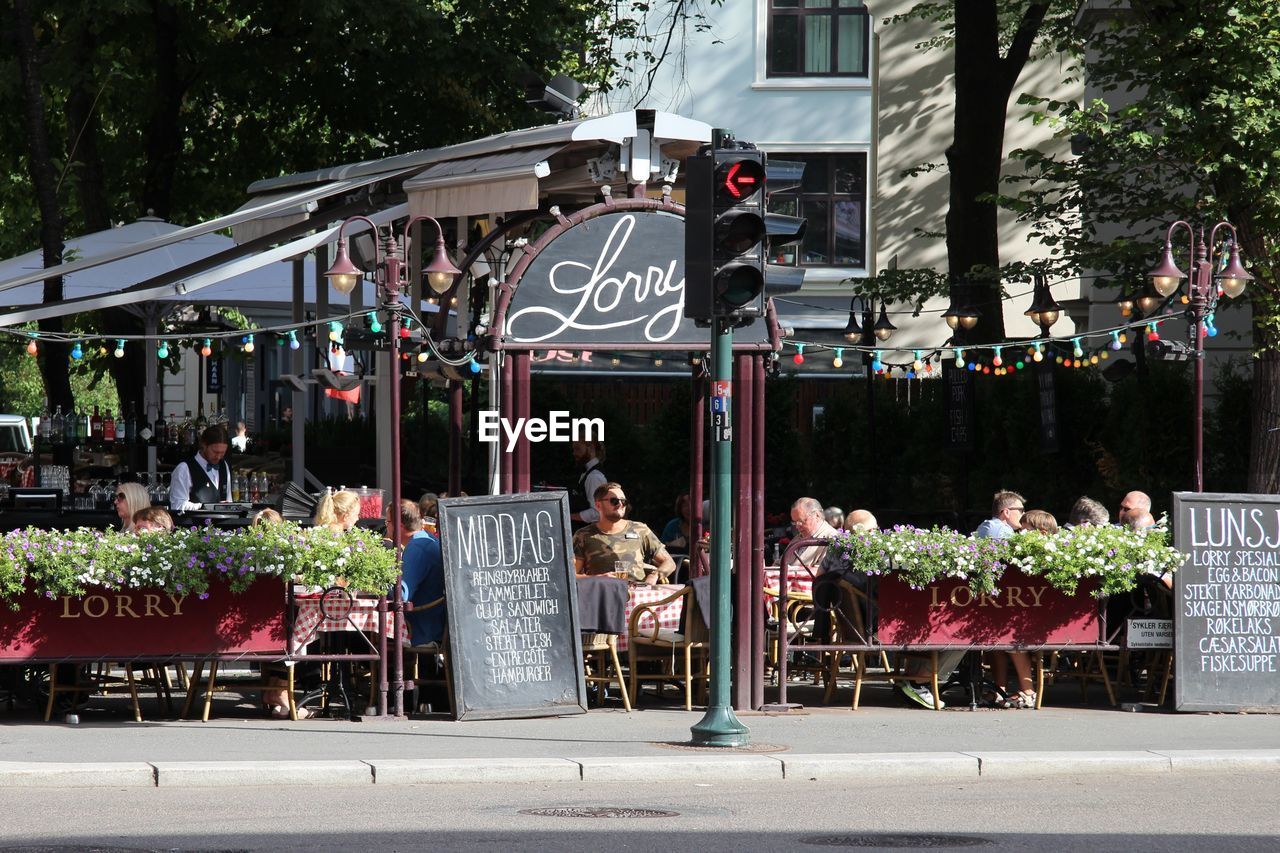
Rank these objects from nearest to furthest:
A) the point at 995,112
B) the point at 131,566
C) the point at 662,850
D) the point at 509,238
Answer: the point at 662,850 → the point at 131,566 → the point at 509,238 → the point at 995,112

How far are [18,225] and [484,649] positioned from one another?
74.7ft

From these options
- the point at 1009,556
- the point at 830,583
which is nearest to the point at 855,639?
the point at 830,583

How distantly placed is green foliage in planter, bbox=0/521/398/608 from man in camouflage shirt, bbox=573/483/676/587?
206 centimetres

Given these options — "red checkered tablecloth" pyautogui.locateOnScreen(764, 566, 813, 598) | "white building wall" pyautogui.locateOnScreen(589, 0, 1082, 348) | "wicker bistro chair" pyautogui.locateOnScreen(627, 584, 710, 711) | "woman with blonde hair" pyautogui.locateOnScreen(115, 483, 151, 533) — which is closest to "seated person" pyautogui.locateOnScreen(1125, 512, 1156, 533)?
"red checkered tablecloth" pyautogui.locateOnScreen(764, 566, 813, 598)

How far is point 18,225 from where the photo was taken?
104ft

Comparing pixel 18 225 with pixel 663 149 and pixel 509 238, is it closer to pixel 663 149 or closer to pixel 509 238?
pixel 509 238

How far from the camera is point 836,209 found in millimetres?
38219

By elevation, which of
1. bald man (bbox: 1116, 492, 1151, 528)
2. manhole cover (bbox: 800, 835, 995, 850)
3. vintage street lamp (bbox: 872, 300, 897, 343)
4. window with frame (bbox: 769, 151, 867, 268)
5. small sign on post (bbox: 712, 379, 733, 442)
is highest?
window with frame (bbox: 769, 151, 867, 268)

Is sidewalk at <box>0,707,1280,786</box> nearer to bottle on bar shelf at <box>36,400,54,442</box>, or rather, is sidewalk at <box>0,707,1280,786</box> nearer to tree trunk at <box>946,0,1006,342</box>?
bottle on bar shelf at <box>36,400,54,442</box>

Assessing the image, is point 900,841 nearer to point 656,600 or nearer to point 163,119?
point 656,600

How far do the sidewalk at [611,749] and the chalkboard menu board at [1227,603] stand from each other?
263 millimetres

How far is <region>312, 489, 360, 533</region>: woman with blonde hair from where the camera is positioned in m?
12.5

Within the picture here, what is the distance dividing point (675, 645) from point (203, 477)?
18.8ft


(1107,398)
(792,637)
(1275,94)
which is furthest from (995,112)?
(792,637)
